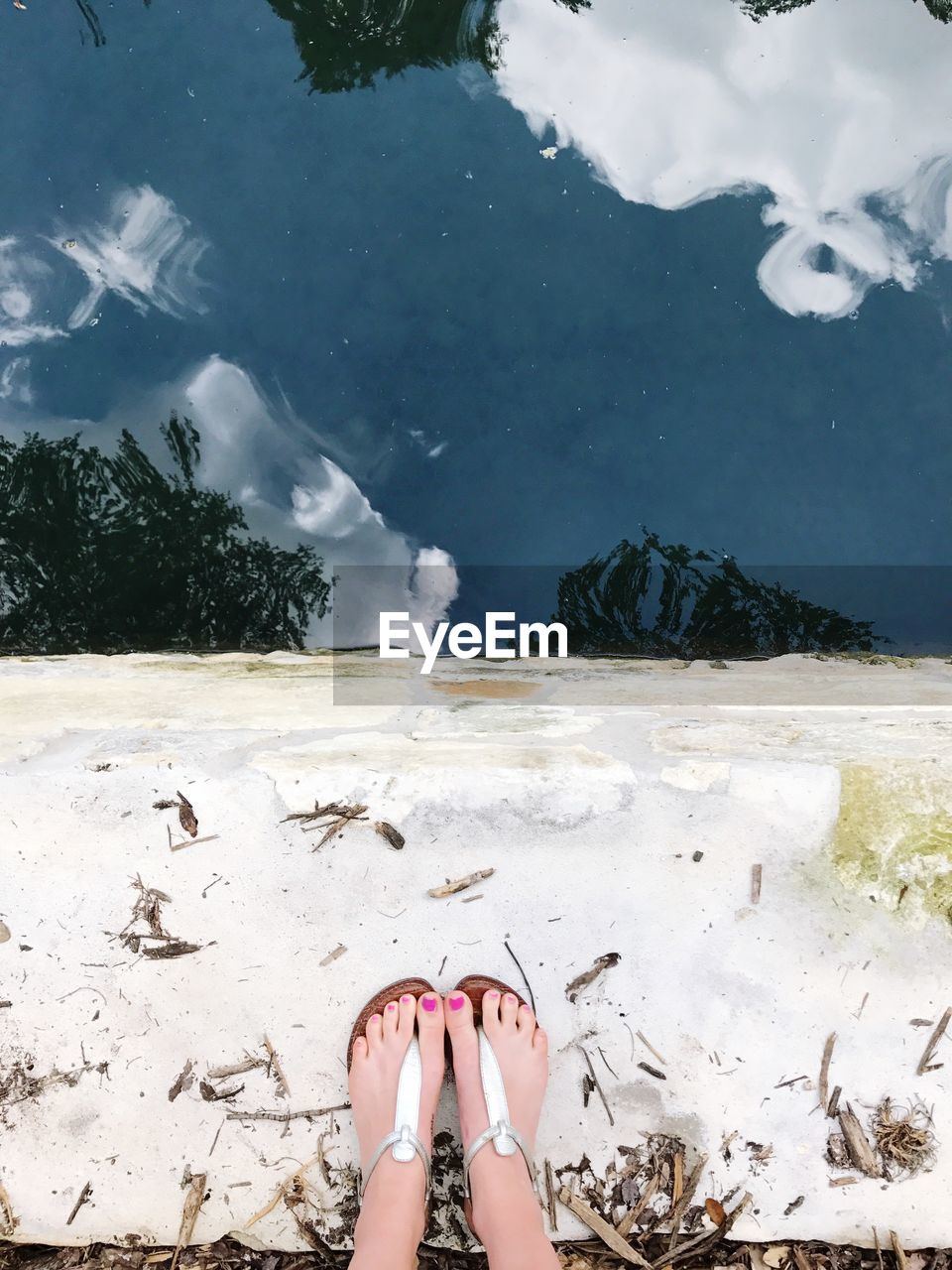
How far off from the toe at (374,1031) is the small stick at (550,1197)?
44cm

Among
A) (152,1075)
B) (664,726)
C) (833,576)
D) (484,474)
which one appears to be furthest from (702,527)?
(152,1075)

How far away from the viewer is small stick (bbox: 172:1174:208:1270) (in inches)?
62.2

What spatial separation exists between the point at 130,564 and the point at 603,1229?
7.28ft

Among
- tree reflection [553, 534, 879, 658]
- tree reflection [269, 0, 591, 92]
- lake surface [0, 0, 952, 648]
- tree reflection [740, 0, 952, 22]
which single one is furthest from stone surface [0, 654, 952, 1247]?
tree reflection [740, 0, 952, 22]

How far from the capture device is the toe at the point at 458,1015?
1.67 meters

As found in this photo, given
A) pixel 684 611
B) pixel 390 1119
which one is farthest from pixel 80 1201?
pixel 684 611

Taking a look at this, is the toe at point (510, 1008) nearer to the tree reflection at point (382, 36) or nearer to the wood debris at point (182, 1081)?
the wood debris at point (182, 1081)

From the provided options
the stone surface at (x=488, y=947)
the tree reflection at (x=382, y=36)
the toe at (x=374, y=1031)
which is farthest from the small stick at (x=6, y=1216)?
the tree reflection at (x=382, y=36)

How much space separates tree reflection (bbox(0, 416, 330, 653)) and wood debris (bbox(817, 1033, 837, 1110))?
181 centimetres

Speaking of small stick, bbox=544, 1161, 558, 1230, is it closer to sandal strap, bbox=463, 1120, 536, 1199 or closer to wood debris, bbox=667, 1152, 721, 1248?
sandal strap, bbox=463, 1120, 536, 1199

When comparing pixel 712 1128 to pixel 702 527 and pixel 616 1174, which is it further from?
pixel 702 527

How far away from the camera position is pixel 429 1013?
1.68 metres

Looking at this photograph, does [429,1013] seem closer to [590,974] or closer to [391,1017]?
[391,1017]

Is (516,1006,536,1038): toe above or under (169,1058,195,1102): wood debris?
above
